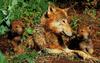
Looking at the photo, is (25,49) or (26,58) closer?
(26,58)

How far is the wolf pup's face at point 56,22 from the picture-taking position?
364 centimetres

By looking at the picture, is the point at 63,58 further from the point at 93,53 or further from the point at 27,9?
the point at 27,9

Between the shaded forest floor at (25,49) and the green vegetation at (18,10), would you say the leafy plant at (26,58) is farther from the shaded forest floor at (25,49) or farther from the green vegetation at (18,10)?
the green vegetation at (18,10)

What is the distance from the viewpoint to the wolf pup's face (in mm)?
3639

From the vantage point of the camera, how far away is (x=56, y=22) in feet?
12.2

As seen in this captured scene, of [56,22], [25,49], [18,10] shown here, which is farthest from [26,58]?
[18,10]

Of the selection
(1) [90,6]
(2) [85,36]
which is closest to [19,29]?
(2) [85,36]

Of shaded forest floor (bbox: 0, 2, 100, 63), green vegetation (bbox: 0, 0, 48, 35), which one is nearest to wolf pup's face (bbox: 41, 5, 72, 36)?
shaded forest floor (bbox: 0, 2, 100, 63)

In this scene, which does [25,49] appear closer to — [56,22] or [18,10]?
[56,22]

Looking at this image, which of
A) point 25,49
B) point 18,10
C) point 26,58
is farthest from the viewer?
point 18,10

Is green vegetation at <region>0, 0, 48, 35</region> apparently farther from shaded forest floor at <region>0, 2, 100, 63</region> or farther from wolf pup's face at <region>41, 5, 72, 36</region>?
wolf pup's face at <region>41, 5, 72, 36</region>

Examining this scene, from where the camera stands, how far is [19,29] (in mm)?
3410

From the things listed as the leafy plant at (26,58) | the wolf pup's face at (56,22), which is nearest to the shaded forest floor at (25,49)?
the leafy plant at (26,58)

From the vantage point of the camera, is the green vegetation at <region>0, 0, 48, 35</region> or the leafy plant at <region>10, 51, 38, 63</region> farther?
the green vegetation at <region>0, 0, 48, 35</region>
